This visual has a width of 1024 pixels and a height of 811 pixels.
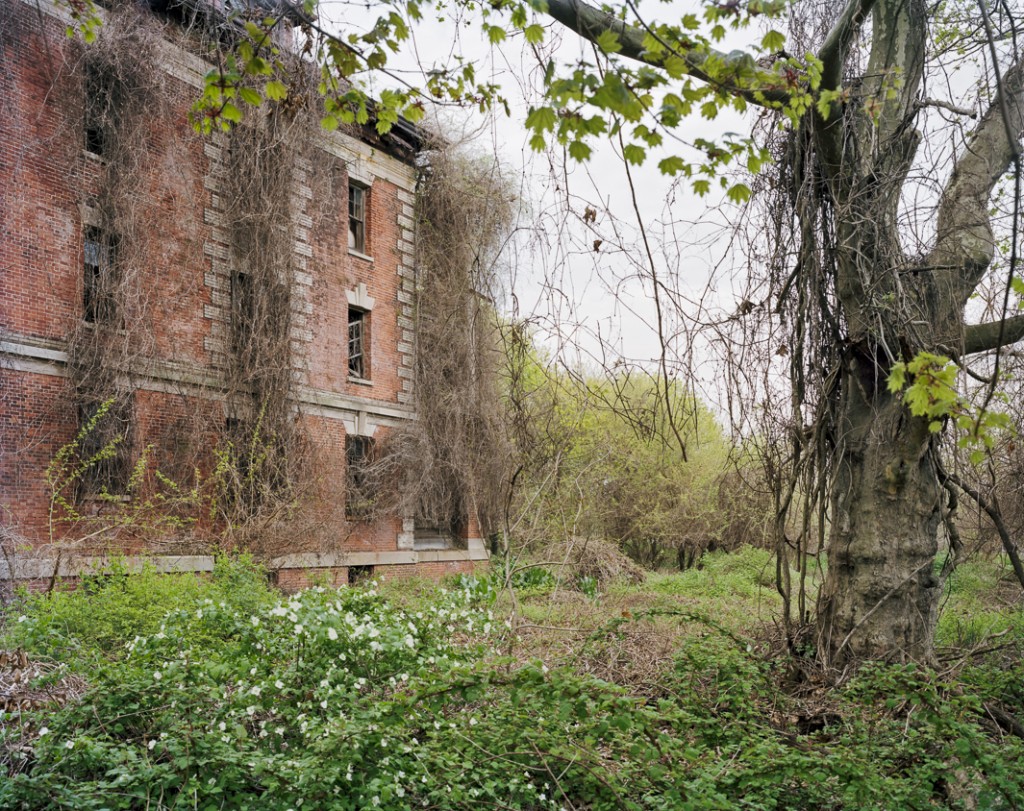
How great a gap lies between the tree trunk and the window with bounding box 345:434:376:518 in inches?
474

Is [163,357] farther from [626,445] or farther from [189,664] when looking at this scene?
[626,445]

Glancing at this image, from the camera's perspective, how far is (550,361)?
5.81 metres

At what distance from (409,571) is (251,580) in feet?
26.9

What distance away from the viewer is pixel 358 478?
1814 cm

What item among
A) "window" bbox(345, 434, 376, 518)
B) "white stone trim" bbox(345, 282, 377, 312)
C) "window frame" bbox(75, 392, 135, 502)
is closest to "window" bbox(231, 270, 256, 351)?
"window frame" bbox(75, 392, 135, 502)

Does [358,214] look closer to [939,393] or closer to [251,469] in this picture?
[251,469]

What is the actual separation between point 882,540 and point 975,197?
319 centimetres

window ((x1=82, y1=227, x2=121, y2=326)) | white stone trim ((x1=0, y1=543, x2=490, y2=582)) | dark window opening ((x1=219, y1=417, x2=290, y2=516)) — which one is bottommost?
white stone trim ((x1=0, y1=543, x2=490, y2=582))

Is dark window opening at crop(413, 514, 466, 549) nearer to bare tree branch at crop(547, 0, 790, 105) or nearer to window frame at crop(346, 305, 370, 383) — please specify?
window frame at crop(346, 305, 370, 383)

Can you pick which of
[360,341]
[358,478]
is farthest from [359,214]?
[358,478]

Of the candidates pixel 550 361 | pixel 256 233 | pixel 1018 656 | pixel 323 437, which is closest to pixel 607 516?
pixel 323 437

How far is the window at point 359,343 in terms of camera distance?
18547mm

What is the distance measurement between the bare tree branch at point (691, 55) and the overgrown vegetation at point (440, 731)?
3.18 meters

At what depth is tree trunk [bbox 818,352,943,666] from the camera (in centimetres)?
689
